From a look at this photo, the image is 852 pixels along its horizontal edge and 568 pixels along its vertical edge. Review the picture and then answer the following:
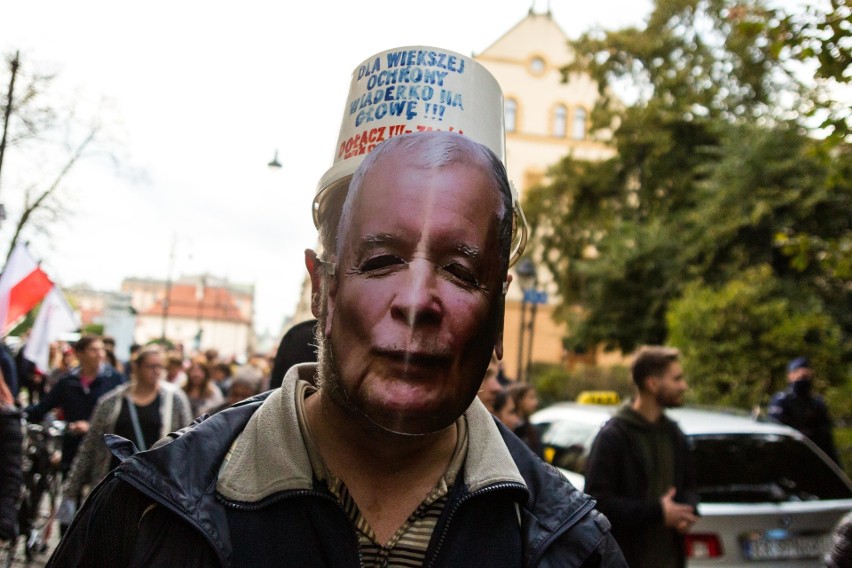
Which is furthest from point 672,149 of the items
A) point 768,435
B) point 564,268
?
point 768,435

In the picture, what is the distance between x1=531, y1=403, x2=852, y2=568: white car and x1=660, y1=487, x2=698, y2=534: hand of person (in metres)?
0.76

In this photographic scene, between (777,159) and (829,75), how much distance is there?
13614 mm

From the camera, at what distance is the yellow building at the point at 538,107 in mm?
37719

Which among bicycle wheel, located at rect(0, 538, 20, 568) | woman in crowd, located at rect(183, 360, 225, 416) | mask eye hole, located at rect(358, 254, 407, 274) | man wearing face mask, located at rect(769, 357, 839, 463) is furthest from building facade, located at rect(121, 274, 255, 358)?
mask eye hole, located at rect(358, 254, 407, 274)

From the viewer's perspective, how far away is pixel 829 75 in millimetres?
4184

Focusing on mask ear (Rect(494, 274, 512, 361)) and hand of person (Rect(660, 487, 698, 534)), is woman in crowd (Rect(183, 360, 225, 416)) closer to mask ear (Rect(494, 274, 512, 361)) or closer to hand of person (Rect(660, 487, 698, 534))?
hand of person (Rect(660, 487, 698, 534))

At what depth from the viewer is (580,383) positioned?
24.0 metres

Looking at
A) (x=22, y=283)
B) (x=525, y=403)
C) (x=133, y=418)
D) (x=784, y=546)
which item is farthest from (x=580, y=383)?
(x=133, y=418)

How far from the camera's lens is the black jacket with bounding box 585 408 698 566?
4.27 meters

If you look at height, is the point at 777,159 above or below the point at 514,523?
above

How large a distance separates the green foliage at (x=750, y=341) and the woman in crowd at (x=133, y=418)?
10.5 metres

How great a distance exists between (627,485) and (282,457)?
3.32m

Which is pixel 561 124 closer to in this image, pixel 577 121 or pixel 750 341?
pixel 577 121

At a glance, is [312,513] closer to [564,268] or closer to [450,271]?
[450,271]
